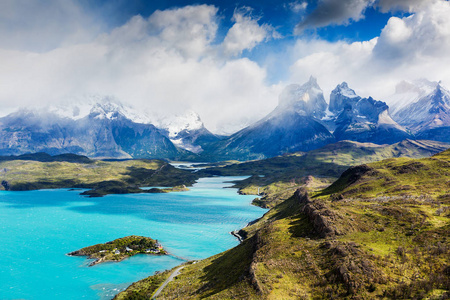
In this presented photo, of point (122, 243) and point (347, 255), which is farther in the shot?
point (122, 243)

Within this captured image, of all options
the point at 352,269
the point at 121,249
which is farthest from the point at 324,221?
the point at 121,249

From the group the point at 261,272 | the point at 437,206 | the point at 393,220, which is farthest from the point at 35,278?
the point at 437,206

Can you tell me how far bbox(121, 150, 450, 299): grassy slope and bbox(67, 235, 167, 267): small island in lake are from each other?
45930mm

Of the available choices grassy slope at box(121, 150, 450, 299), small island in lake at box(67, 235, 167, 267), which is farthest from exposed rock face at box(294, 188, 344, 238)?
small island in lake at box(67, 235, 167, 267)

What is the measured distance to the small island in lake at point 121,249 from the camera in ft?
466

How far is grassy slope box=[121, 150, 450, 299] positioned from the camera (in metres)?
58.4

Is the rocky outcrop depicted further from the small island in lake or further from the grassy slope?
the small island in lake

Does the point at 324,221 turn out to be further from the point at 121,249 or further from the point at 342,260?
the point at 121,249

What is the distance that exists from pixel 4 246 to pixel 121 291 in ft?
345

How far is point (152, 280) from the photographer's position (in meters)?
105

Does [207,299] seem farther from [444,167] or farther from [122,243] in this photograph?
[444,167]

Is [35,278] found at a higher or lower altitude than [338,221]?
lower

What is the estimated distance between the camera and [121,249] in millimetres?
151125

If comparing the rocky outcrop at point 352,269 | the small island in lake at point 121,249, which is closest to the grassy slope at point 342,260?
the rocky outcrop at point 352,269
